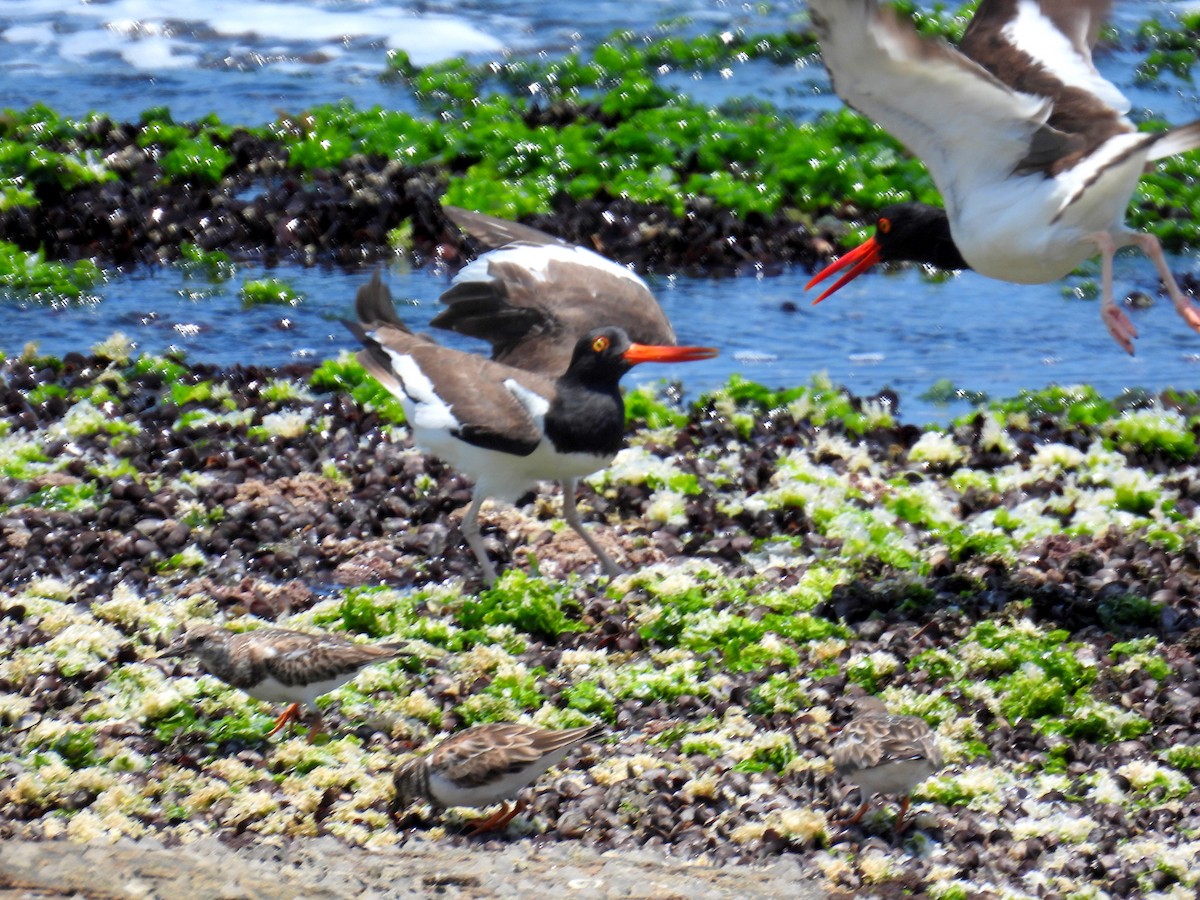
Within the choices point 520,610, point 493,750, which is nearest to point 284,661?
point 493,750

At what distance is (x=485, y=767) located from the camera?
4.87 meters

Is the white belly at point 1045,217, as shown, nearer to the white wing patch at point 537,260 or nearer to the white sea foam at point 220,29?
the white wing patch at point 537,260

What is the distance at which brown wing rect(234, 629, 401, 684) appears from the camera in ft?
17.6

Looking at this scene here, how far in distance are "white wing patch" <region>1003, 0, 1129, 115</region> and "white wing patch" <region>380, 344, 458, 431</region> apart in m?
3.10

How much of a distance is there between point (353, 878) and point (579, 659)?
1.82 metres

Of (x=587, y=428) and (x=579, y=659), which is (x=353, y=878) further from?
(x=587, y=428)

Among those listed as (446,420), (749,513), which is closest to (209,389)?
(446,420)

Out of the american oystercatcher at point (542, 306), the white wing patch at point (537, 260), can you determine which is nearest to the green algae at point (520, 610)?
the american oystercatcher at point (542, 306)

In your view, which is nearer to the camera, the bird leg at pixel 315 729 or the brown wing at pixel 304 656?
the brown wing at pixel 304 656

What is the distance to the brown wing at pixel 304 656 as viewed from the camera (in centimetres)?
537

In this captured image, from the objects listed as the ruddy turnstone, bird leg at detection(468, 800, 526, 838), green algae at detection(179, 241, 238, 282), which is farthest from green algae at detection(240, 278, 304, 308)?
the ruddy turnstone

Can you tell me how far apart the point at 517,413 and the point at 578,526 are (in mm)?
642

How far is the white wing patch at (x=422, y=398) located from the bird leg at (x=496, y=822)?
2046 millimetres

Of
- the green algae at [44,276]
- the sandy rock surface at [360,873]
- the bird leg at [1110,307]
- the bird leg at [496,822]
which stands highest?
the bird leg at [1110,307]
